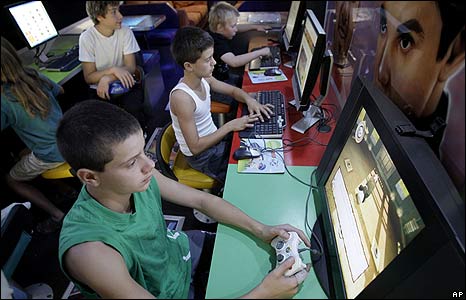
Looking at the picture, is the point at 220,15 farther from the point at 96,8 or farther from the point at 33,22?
the point at 33,22

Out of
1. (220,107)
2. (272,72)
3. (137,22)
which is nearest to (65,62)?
(137,22)

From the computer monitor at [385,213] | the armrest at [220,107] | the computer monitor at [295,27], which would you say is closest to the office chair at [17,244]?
the computer monitor at [385,213]

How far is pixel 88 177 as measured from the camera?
2.18ft

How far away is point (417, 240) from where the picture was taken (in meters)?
0.55

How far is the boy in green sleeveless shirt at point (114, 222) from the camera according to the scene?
610 millimetres

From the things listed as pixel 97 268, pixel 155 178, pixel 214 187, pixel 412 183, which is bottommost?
pixel 214 187

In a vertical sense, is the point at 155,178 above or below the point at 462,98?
below

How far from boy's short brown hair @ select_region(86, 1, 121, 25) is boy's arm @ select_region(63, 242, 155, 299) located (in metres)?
0.53

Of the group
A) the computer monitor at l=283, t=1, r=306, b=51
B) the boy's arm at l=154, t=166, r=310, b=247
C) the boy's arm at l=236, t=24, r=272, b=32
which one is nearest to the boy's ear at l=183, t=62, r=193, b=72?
the boy's arm at l=154, t=166, r=310, b=247

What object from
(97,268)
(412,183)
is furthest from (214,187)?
(412,183)

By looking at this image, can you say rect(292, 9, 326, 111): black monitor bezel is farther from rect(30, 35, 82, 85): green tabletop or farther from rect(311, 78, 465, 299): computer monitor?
rect(30, 35, 82, 85): green tabletop

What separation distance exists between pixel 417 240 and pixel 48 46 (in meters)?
0.77

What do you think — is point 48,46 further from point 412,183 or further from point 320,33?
point 320,33

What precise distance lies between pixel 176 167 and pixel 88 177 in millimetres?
1019
